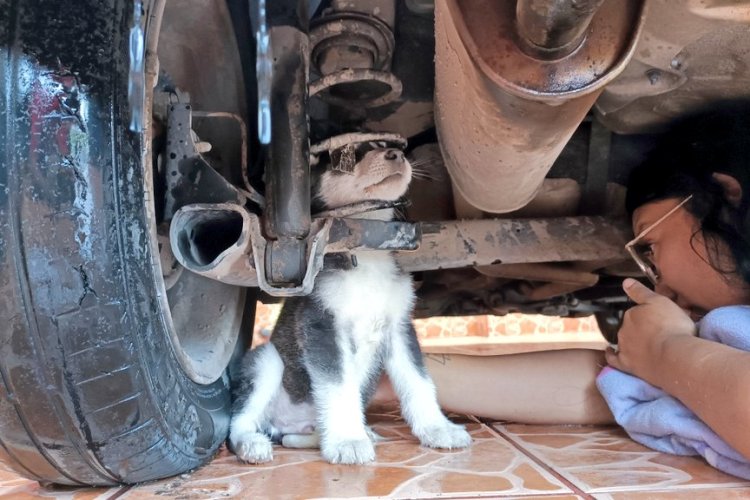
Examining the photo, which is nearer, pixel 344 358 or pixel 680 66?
pixel 680 66

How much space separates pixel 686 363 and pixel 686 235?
35cm

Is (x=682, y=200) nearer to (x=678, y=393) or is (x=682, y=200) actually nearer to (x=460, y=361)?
(x=678, y=393)

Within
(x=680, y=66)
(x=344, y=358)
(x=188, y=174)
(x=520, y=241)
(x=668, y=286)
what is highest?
(x=680, y=66)

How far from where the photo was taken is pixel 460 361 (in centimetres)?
157

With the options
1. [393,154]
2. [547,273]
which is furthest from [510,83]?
[547,273]

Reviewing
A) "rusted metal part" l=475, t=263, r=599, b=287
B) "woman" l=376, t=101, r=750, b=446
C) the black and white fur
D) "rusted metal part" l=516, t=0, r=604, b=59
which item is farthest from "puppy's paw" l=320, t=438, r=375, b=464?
"rusted metal part" l=516, t=0, r=604, b=59

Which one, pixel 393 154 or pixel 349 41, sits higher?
pixel 349 41

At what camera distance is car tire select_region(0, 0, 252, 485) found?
733mm

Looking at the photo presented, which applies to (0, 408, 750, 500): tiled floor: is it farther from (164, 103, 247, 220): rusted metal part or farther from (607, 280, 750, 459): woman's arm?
(164, 103, 247, 220): rusted metal part

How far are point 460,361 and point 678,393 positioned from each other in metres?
0.57

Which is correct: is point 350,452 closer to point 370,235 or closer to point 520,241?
point 370,235

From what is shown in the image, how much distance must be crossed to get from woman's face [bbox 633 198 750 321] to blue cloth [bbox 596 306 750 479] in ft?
0.38

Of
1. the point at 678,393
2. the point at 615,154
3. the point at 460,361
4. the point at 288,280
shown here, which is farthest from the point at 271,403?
the point at 615,154

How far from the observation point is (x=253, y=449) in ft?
3.81
